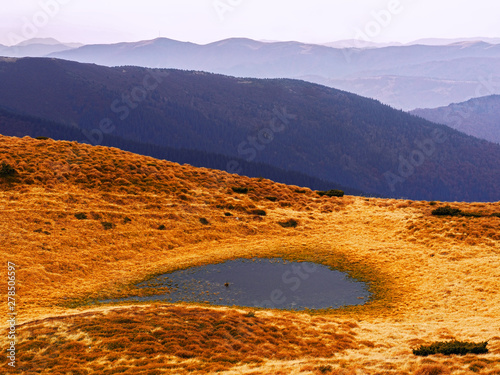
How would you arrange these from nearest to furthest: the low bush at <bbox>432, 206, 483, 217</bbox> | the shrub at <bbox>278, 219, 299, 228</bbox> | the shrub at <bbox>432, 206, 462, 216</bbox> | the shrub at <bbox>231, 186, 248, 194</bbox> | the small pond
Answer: the small pond
the low bush at <bbox>432, 206, 483, 217</bbox>
the shrub at <bbox>432, 206, 462, 216</bbox>
the shrub at <bbox>278, 219, 299, 228</bbox>
the shrub at <bbox>231, 186, 248, 194</bbox>

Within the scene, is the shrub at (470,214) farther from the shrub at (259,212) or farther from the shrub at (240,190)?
the shrub at (240,190)

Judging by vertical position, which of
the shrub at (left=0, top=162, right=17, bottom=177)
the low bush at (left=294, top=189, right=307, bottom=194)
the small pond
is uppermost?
the shrub at (left=0, top=162, right=17, bottom=177)

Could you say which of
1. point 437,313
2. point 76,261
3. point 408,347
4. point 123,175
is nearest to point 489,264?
point 437,313

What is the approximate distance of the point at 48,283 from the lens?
103 ft

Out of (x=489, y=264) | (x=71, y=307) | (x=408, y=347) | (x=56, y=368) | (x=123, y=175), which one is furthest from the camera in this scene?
(x=123, y=175)

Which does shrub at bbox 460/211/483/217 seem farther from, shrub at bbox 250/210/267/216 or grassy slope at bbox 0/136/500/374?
shrub at bbox 250/210/267/216

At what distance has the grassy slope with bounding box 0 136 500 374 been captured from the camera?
19.3 metres

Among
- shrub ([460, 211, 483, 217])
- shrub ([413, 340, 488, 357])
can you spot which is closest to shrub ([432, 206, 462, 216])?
shrub ([460, 211, 483, 217])

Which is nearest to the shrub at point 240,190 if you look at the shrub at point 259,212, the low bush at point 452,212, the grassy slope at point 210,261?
the grassy slope at point 210,261

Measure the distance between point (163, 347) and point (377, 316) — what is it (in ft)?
51.2

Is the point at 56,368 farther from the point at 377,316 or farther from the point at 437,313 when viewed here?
the point at 437,313

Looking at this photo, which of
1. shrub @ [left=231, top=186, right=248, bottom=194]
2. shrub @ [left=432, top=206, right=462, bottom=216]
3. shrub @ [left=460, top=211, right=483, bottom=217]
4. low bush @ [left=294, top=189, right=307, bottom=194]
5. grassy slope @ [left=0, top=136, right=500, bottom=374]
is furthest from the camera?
low bush @ [left=294, top=189, right=307, bottom=194]

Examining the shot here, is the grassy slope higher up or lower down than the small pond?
higher up

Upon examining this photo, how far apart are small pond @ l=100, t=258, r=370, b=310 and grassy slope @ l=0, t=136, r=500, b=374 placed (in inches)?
67.1
